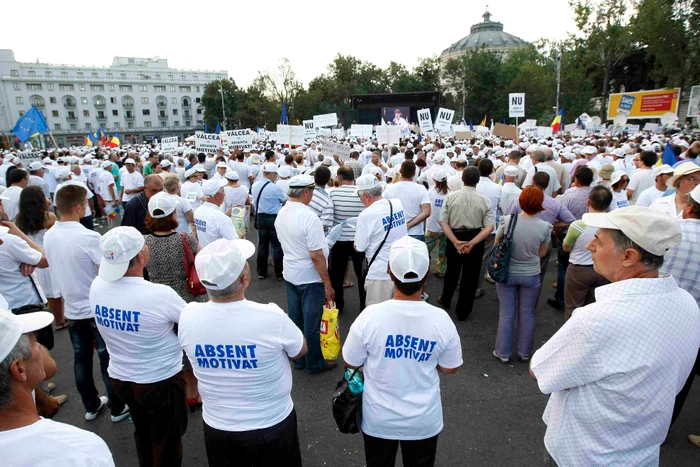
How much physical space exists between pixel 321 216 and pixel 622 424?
431 centimetres

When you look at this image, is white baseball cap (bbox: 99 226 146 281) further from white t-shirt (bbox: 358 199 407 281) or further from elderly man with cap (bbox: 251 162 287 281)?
elderly man with cap (bbox: 251 162 287 281)

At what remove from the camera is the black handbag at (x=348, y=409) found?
2.41m

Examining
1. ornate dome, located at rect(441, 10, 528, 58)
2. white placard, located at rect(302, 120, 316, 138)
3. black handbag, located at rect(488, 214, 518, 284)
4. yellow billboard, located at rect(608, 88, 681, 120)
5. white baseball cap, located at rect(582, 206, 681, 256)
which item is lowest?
black handbag, located at rect(488, 214, 518, 284)

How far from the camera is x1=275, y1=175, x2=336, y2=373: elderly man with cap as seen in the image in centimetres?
419

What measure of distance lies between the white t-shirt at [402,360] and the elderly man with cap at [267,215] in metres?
4.71

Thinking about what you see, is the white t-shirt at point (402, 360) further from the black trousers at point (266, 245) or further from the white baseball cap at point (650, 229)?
the black trousers at point (266, 245)

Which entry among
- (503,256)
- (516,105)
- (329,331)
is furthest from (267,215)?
(516,105)

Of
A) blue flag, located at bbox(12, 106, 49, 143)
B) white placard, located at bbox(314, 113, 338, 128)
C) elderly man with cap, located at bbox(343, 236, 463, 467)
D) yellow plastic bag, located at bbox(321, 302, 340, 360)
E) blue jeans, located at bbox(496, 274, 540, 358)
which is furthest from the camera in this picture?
white placard, located at bbox(314, 113, 338, 128)

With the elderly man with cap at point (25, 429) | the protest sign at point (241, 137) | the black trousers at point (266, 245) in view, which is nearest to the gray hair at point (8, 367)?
the elderly man with cap at point (25, 429)

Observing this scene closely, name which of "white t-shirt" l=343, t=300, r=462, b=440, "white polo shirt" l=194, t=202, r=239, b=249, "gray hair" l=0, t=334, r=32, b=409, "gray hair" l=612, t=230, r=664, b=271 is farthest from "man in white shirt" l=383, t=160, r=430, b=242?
"gray hair" l=0, t=334, r=32, b=409

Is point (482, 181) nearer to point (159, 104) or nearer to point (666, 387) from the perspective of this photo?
point (666, 387)

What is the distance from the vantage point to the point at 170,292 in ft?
8.95

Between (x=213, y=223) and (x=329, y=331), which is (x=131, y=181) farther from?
(x=329, y=331)

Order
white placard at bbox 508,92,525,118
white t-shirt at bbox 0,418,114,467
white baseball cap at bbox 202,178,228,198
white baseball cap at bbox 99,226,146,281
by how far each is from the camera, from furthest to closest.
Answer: white placard at bbox 508,92,525,118, white baseball cap at bbox 202,178,228,198, white baseball cap at bbox 99,226,146,281, white t-shirt at bbox 0,418,114,467
